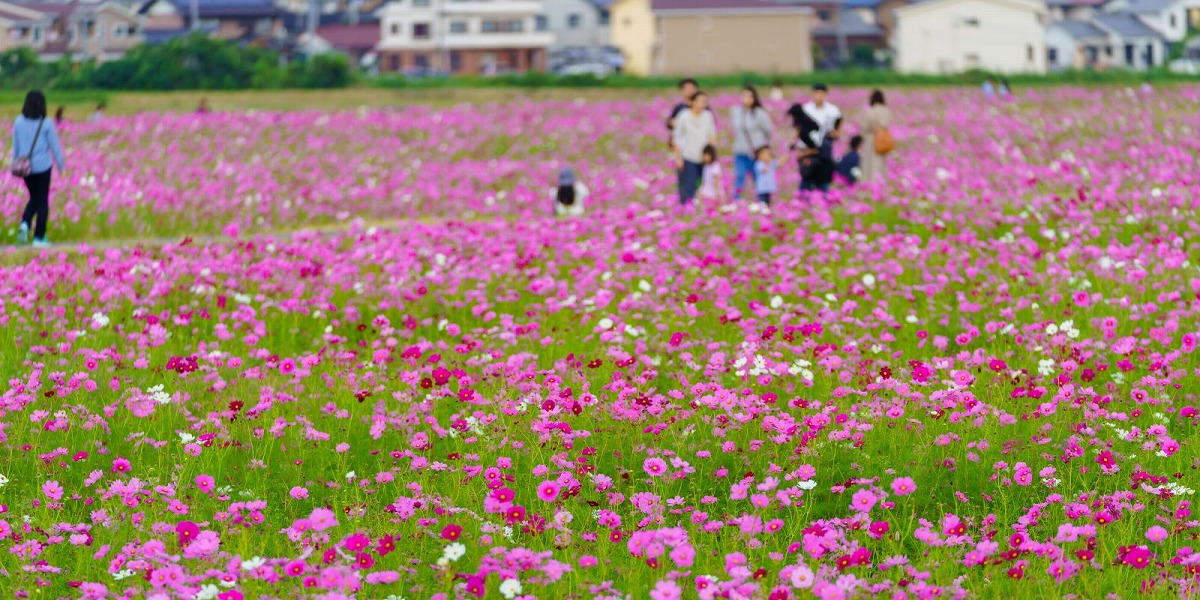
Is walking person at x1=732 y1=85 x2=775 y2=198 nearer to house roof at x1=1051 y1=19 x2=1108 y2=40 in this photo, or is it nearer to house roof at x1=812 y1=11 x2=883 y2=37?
house roof at x1=812 y1=11 x2=883 y2=37

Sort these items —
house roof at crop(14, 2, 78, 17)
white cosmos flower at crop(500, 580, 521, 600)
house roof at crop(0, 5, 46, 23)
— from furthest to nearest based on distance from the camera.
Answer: house roof at crop(14, 2, 78, 17), house roof at crop(0, 5, 46, 23), white cosmos flower at crop(500, 580, 521, 600)

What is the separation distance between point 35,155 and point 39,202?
1.97ft

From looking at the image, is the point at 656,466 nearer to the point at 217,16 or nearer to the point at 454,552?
the point at 454,552

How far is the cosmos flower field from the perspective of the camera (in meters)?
5.85

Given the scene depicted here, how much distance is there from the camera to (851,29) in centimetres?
9406

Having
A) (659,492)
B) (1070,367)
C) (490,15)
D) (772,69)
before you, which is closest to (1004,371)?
(1070,367)

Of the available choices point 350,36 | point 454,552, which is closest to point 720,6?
point 350,36

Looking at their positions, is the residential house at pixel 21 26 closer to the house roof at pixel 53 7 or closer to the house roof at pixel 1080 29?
the house roof at pixel 53 7

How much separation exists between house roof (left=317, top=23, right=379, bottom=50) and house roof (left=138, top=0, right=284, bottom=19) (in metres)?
4.22

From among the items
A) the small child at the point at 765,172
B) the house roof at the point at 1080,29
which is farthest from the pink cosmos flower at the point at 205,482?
the house roof at the point at 1080,29

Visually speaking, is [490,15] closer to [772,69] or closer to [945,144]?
[772,69]

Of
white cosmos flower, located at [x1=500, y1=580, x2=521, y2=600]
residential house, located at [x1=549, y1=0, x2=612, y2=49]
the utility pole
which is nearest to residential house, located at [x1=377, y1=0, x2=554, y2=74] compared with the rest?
residential house, located at [x1=549, y1=0, x2=612, y2=49]

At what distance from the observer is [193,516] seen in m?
6.53

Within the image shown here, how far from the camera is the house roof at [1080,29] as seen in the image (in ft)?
299
